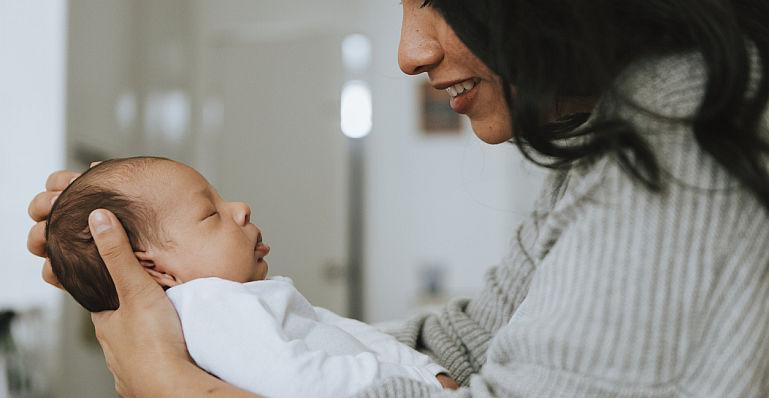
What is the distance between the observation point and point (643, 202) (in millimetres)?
699

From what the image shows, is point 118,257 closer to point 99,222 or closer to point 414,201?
point 99,222

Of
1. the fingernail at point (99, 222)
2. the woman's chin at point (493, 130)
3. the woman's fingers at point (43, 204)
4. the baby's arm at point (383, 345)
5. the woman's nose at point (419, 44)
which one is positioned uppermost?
the woman's nose at point (419, 44)

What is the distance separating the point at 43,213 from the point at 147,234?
27 centimetres

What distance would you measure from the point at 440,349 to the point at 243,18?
14.2 ft

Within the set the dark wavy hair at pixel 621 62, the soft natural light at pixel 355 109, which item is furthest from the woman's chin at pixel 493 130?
the soft natural light at pixel 355 109

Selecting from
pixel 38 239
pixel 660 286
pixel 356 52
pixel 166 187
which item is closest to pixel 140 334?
pixel 166 187

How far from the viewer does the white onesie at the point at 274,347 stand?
0.85 metres

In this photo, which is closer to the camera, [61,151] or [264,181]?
[61,151]

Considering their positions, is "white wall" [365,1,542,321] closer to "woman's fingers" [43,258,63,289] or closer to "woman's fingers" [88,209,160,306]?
"woman's fingers" [43,258,63,289]

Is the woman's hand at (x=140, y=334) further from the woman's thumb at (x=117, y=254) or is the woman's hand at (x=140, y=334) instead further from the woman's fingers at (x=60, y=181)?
the woman's fingers at (x=60, y=181)

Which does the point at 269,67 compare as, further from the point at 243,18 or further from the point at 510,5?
the point at 510,5

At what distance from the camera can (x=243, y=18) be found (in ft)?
16.8

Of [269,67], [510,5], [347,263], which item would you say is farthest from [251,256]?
[269,67]

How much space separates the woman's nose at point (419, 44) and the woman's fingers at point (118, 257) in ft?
1.41
